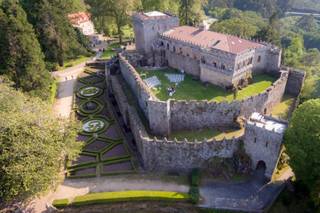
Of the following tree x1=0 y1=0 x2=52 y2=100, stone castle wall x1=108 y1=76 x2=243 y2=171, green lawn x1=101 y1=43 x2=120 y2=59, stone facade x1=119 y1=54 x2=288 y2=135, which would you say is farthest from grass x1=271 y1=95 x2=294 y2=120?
green lawn x1=101 y1=43 x2=120 y2=59

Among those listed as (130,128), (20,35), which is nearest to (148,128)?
(130,128)

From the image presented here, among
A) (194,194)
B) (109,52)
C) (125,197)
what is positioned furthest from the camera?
(109,52)

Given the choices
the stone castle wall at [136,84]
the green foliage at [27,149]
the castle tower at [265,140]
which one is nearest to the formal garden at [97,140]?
the green foliage at [27,149]

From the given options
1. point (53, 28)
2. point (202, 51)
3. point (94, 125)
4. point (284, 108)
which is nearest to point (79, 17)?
point (53, 28)

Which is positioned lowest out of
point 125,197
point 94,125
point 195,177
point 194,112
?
point 125,197

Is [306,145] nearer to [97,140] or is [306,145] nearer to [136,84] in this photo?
[136,84]

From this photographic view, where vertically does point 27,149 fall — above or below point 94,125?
above

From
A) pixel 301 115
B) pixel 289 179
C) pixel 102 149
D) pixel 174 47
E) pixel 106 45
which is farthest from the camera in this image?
pixel 106 45

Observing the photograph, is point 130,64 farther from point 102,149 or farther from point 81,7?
point 81,7
